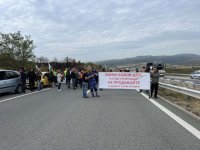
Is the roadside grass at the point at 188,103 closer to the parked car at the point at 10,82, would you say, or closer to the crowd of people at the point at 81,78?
the crowd of people at the point at 81,78

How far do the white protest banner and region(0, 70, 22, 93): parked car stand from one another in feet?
17.2

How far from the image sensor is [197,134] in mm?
7836

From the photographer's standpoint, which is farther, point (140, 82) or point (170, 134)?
point (140, 82)

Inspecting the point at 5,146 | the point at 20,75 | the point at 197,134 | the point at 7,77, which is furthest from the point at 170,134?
the point at 20,75

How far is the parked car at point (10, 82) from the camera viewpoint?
66.7 feet

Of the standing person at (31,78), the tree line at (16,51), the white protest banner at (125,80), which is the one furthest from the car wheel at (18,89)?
the tree line at (16,51)

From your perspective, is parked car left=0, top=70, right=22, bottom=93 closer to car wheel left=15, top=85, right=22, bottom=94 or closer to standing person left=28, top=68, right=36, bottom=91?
car wheel left=15, top=85, right=22, bottom=94

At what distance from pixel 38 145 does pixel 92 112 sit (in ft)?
17.5

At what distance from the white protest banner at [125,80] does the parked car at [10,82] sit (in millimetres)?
5251

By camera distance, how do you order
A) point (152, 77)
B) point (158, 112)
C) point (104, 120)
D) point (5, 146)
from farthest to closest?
point (152, 77), point (158, 112), point (104, 120), point (5, 146)

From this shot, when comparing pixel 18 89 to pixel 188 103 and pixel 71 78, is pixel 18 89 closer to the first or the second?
pixel 71 78

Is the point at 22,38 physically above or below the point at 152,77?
above

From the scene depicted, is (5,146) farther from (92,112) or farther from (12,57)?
(12,57)

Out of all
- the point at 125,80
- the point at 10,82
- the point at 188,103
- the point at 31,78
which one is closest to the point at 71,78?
the point at 31,78
